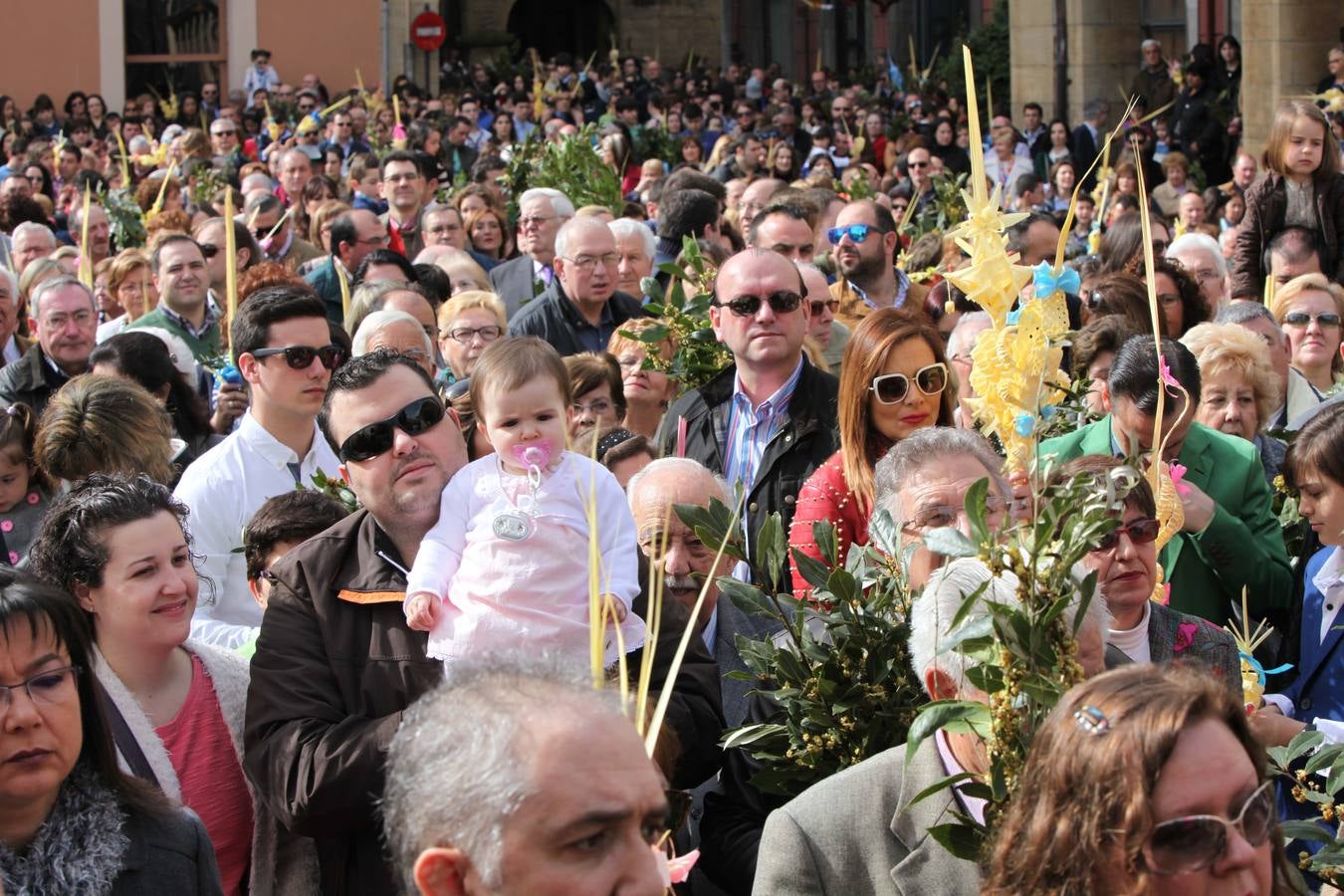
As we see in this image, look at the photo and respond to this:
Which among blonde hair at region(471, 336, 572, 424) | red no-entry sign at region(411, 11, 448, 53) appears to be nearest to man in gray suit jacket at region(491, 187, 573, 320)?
blonde hair at region(471, 336, 572, 424)

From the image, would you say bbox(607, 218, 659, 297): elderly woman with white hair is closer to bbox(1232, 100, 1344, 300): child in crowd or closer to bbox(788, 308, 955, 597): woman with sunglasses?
bbox(1232, 100, 1344, 300): child in crowd

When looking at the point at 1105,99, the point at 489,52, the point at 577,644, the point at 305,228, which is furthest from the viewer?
the point at 489,52

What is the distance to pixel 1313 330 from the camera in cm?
727

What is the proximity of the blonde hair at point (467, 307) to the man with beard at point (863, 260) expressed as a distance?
148cm

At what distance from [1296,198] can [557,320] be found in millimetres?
3815

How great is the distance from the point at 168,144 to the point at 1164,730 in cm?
1675

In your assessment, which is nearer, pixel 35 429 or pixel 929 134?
pixel 35 429

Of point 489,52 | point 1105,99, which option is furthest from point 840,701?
point 489,52

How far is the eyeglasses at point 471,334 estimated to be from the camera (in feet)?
23.0

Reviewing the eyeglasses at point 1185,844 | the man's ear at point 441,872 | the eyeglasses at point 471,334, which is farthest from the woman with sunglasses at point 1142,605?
the eyeglasses at point 471,334

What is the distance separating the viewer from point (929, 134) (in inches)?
753

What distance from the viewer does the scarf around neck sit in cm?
312

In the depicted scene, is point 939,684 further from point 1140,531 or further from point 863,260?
point 863,260

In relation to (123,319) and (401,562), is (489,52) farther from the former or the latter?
(401,562)
